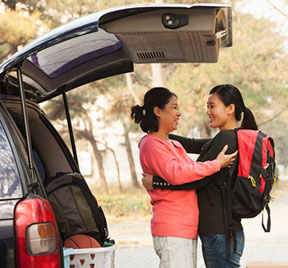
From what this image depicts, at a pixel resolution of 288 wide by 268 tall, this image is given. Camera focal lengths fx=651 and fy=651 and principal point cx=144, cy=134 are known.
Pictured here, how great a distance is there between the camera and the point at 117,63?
4695 mm

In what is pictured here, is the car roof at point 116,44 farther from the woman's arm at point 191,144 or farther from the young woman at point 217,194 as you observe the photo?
the woman's arm at point 191,144

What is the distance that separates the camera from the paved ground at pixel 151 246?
9.92 meters

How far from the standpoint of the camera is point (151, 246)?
12.0 meters

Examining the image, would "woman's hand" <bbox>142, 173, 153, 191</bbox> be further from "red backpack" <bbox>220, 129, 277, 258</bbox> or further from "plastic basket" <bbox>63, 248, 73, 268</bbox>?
"plastic basket" <bbox>63, 248, 73, 268</bbox>

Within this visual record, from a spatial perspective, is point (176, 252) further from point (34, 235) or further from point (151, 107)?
point (34, 235)

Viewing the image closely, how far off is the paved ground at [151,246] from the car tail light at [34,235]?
6438 mm

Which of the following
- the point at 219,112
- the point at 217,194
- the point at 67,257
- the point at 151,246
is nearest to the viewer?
the point at 67,257

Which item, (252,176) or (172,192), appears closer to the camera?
(252,176)

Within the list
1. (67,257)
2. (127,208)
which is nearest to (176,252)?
(67,257)

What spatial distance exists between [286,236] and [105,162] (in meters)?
27.5

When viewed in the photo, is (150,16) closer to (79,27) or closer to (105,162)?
(79,27)

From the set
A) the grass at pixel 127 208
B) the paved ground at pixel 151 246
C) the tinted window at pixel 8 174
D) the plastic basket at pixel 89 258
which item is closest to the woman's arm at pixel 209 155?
the plastic basket at pixel 89 258

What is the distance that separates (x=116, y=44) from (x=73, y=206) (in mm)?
1101

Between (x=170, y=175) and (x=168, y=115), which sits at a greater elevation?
(x=168, y=115)
